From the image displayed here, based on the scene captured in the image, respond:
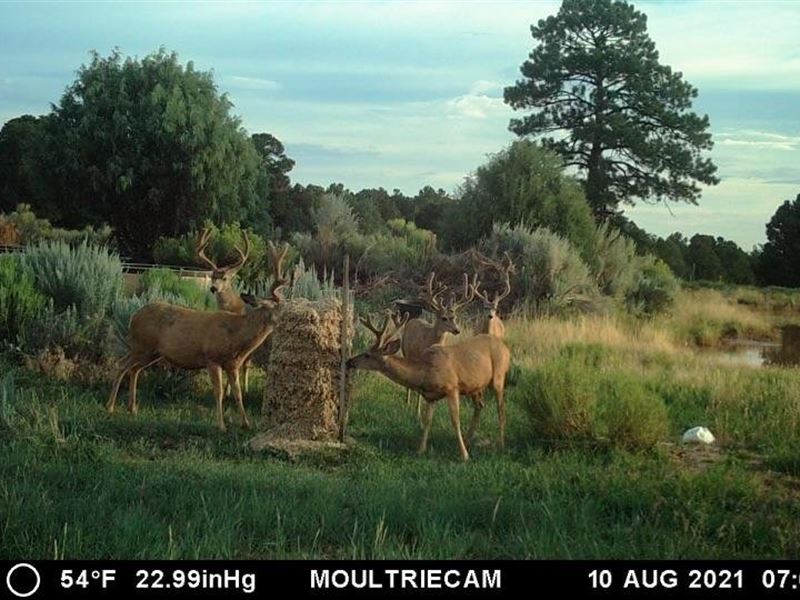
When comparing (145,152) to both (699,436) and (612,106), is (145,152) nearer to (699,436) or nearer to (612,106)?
(612,106)

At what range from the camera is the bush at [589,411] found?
34.2 ft

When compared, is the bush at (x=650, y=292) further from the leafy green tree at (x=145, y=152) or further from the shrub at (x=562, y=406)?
the shrub at (x=562, y=406)

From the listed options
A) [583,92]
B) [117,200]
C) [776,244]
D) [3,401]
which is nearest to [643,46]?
[583,92]

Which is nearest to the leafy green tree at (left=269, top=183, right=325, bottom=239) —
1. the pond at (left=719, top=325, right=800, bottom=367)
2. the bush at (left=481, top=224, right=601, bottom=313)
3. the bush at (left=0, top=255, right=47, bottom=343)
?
the bush at (left=481, top=224, right=601, bottom=313)

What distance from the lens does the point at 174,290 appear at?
674 inches

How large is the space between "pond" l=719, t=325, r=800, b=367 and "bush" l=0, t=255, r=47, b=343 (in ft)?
44.1

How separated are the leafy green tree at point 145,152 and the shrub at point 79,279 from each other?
65.7ft

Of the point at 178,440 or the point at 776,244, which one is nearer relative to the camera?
the point at 178,440

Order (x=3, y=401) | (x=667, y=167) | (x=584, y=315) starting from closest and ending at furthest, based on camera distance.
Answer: (x=3, y=401) < (x=584, y=315) < (x=667, y=167)

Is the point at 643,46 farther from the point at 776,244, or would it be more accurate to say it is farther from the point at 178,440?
the point at 178,440

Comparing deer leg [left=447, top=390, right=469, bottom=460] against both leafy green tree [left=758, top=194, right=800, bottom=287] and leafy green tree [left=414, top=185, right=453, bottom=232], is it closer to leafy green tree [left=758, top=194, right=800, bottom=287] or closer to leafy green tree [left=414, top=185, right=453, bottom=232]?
leafy green tree [left=414, top=185, right=453, bottom=232]

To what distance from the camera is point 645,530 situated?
713 cm

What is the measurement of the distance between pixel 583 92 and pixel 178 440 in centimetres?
3699
